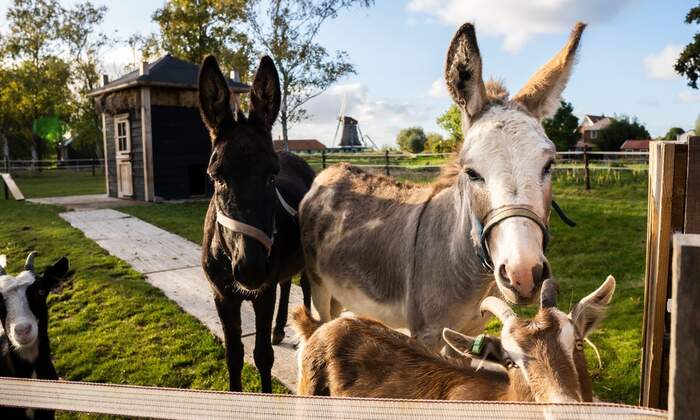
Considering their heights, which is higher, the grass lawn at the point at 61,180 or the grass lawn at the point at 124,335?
the grass lawn at the point at 61,180

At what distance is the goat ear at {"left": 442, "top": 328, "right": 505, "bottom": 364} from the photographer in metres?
2.27

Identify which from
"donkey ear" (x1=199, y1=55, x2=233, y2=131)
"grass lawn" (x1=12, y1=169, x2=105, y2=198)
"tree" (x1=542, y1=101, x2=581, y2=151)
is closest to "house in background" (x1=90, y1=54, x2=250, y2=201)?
"grass lawn" (x1=12, y1=169, x2=105, y2=198)

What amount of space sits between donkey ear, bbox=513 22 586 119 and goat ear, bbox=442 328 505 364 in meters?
1.29

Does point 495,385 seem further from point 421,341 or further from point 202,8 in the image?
point 202,8

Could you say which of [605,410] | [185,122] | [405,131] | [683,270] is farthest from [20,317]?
[405,131]

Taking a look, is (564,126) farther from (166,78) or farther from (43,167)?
(43,167)

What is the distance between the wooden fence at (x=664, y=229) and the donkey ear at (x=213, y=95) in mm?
2650

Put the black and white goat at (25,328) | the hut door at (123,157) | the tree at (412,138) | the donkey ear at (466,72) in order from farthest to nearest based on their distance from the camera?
the tree at (412,138) < the hut door at (123,157) < the black and white goat at (25,328) < the donkey ear at (466,72)

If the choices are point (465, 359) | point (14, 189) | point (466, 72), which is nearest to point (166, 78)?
point (14, 189)

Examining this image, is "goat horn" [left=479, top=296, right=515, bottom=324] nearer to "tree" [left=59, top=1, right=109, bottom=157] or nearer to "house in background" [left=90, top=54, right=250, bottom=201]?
"house in background" [left=90, top=54, right=250, bottom=201]

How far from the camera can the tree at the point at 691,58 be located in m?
23.2

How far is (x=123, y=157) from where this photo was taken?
59.5 feet

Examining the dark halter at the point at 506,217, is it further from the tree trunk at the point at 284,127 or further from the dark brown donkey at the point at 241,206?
the tree trunk at the point at 284,127

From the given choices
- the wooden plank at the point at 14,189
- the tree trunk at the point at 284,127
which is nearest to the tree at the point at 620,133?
the tree trunk at the point at 284,127
